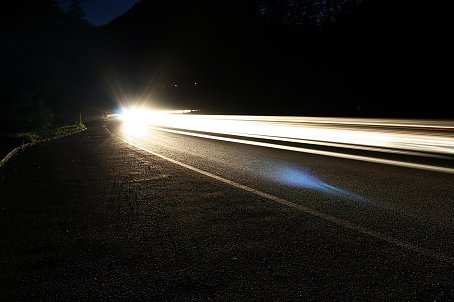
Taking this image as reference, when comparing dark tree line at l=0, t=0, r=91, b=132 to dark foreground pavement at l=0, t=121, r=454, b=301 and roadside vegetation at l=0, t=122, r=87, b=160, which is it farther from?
dark foreground pavement at l=0, t=121, r=454, b=301

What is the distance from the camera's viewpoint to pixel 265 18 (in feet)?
204

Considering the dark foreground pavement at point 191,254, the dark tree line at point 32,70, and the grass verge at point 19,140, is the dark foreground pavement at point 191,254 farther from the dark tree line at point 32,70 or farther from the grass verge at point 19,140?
the dark tree line at point 32,70

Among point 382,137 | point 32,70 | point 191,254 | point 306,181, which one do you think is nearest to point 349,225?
point 191,254

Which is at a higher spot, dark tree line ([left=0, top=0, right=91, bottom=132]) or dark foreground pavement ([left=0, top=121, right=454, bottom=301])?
dark tree line ([left=0, top=0, right=91, bottom=132])

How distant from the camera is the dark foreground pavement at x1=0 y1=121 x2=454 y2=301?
10.3ft

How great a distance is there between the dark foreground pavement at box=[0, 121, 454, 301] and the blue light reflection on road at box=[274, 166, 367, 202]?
124cm

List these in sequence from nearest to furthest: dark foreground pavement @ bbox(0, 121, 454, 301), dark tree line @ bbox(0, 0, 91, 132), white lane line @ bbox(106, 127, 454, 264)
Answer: dark foreground pavement @ bbox(0, 121, 454, 301), white lane line @ bbox(106, 127, 454, 264), dark tree line @ bbox(0, 0, 91, 132)

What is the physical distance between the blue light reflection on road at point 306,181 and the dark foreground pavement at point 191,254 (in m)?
1.24

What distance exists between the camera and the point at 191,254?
3.91m

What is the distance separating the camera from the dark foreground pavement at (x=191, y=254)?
10.3ft

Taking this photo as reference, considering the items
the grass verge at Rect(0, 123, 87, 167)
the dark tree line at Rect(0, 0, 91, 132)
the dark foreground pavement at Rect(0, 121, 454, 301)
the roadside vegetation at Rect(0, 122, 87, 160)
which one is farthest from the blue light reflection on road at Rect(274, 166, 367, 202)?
the dark tree line at Rect(0, 0, 91, 132)

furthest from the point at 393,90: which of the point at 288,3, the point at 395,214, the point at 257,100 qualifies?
the point at 395,214

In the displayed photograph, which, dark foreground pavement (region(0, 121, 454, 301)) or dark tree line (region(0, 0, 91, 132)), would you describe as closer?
dark foreground pavement (region(0, 121, 454, 301))

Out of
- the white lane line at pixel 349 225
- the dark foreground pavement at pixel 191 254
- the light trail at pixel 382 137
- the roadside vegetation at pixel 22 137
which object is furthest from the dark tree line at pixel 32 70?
the white lane line at pixel 349 225
